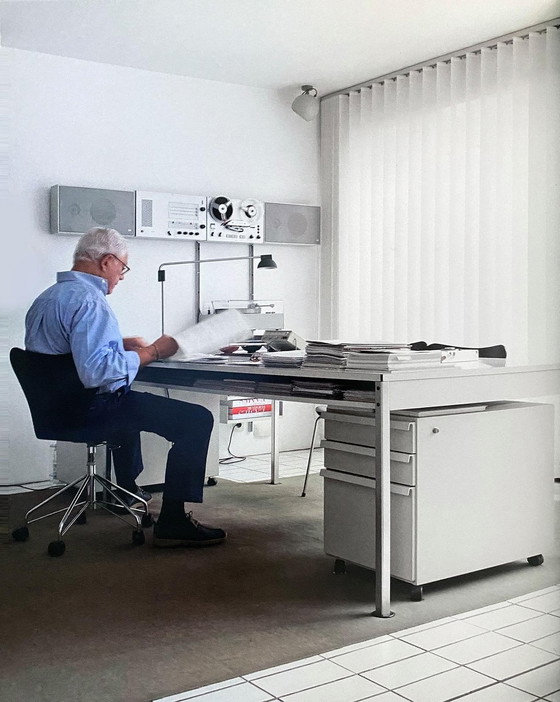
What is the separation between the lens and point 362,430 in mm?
2664

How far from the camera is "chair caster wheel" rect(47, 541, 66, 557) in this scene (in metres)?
3.04

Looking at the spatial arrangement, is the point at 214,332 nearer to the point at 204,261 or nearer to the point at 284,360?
the point at 284,360

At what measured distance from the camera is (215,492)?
4281 mm

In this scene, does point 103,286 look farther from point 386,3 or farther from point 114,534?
point 386,3

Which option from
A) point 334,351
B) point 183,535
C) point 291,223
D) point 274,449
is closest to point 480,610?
point 334,351

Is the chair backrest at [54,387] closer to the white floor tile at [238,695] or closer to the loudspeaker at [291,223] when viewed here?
the white floor tile at [238,695]

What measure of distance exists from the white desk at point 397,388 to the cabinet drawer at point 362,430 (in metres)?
0.09

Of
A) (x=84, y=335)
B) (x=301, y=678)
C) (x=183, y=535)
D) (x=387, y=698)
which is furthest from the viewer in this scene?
(x=183, y=535)

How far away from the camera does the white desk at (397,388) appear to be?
237 centimetres

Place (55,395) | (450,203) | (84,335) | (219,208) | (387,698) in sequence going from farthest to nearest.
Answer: (219,208)
(450,203)
(55,395)
(84,335)
(387,698)

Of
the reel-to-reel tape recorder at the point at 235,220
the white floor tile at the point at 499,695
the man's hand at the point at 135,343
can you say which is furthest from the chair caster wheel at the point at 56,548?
the reel-to-reel tape recorder at the point at 235,220

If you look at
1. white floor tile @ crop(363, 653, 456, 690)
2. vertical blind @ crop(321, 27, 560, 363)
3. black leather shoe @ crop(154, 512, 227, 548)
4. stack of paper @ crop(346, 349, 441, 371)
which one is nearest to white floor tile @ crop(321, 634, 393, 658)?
white floor tile @ crop(363, 653, 456, 690)

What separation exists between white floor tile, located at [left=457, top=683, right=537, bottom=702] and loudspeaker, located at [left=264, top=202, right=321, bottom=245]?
13.1 feet

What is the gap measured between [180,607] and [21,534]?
112 cm
